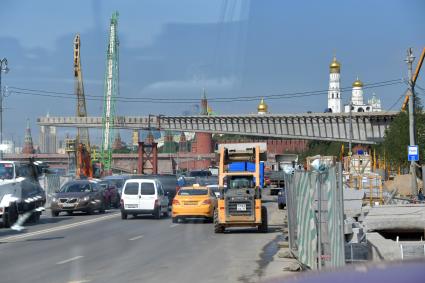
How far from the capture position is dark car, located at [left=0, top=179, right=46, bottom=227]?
84.8 feet

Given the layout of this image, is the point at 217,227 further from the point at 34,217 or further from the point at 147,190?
the point at 34,217

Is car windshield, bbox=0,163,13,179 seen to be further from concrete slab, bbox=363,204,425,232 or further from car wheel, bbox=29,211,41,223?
concrete slab, bbox=363,204,425,232

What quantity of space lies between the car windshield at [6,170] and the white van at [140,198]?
5.41m

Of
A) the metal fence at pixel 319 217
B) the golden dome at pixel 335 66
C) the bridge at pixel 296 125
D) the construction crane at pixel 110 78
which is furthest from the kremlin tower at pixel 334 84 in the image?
the metal fence at pixel 319 217

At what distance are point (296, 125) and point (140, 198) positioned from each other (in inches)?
1630

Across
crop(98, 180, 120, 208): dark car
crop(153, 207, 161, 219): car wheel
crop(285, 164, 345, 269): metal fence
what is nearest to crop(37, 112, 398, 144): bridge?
crop(98, 180, 120, 208): dark car

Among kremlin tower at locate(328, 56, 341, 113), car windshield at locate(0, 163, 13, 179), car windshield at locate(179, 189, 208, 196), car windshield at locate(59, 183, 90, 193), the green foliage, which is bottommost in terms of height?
car windshield at locate(179, 189, 208, 196)

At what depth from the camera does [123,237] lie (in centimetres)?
2227

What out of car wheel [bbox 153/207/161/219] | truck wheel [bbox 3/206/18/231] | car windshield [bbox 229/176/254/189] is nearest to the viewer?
car windshield [bbox 229/176/254/189]

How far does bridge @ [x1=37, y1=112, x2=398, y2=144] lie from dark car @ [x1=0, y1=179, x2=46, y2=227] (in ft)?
132

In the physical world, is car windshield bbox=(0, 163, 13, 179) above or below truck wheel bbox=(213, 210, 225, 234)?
above

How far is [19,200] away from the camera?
2736 cm

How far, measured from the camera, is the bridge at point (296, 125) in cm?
6919

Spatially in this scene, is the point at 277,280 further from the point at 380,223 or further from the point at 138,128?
the point at 138,128
